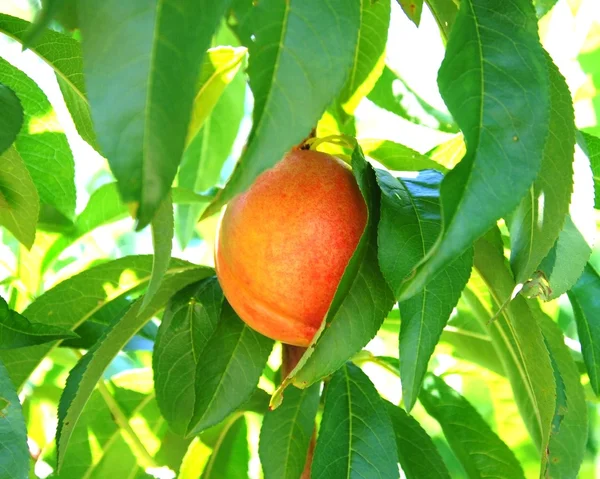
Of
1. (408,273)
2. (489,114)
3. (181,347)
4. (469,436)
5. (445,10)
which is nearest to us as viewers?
(489,114)

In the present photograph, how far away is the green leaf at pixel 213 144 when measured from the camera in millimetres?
1641

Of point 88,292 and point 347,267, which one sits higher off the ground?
point 347,267

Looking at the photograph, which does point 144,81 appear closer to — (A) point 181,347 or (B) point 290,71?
(B) point 290,71

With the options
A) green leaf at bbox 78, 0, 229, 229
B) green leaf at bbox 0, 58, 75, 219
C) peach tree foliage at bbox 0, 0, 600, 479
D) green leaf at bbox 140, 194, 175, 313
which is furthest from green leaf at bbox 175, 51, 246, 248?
green leaf at bbox 78, 0, 229, 229

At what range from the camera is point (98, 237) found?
66.2 inches

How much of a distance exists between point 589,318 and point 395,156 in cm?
33

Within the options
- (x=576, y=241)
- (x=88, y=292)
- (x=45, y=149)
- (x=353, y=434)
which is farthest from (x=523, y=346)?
(x=45, y=149)

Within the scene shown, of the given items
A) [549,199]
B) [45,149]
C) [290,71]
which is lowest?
[45,149]

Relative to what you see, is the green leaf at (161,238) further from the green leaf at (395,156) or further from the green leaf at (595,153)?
the green leaf at (595,153)

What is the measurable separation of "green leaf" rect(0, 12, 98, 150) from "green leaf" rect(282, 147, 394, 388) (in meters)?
0.29

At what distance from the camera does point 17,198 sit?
3.31 ft

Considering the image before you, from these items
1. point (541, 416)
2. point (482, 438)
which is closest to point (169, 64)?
point (541, 416)

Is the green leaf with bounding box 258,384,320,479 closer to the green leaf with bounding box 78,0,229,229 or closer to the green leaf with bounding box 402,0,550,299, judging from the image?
the green leaf with bounding box 402,0,550,299

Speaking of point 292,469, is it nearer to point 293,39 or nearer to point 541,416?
point 541,416
